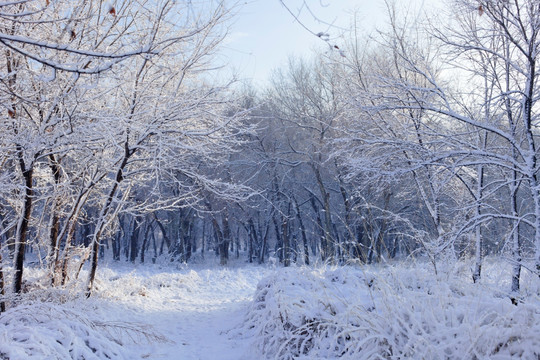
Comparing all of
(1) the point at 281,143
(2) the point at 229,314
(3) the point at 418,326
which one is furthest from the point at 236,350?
(1) the point at 281,143

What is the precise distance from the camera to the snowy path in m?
5.24

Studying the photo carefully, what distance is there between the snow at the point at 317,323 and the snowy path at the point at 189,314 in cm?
4

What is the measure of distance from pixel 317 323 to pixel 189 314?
4.30 m

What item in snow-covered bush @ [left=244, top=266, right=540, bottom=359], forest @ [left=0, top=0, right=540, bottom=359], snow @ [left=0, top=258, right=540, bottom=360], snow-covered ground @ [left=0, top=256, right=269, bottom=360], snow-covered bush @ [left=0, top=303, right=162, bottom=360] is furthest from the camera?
forest @ [left=0, top=0, right=540, bottom=359]

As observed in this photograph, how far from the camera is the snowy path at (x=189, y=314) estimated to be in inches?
206

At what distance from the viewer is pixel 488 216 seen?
5562mm

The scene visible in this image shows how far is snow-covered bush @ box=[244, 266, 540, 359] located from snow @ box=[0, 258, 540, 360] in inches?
0.4

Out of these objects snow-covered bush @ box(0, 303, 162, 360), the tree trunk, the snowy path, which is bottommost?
the snowy path

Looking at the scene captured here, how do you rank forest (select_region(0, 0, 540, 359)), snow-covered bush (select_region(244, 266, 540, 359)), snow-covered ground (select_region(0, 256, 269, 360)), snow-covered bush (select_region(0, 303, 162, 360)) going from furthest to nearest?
forest (select_region(0, 0, 540, 359)), snow-covered ground (select_region(0, 256, 269, 360)), snow-covered bush (select_region(0, 303, 162, 360)), snow-covered bush (select_region(244, 266, 540, 359))

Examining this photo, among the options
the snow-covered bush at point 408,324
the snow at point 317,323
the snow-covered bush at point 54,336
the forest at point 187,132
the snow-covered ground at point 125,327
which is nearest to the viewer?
the snow-covered bush at point 408,324

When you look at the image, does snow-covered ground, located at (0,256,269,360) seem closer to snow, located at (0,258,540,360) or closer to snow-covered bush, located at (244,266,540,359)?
snow, located at (0,258,540,360)

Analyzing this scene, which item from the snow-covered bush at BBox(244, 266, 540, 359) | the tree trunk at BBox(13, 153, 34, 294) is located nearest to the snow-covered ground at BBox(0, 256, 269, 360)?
the tree trunk at BBox(13, 153, 34, 294)

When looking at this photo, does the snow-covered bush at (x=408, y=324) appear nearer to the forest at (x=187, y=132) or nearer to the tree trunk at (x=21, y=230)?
the forest at (x=187, y=132)

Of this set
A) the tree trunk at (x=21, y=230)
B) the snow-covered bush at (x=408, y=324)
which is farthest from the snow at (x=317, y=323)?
the tree trunk at (x=21, y=230)
